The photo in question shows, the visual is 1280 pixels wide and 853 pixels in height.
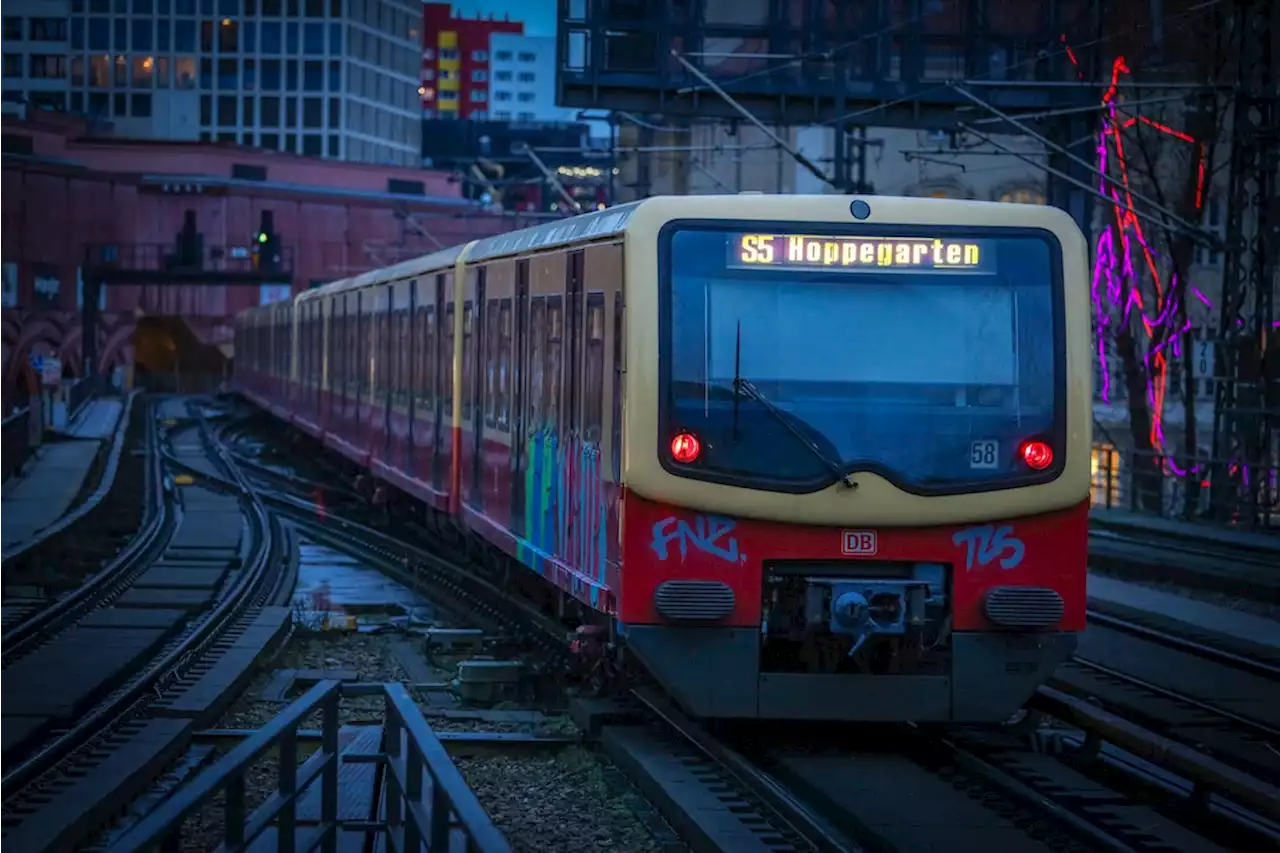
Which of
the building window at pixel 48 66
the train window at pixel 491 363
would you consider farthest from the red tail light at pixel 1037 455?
the building window at pixel 48 66

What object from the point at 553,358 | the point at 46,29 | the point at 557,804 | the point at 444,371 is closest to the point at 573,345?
the point at 553,358

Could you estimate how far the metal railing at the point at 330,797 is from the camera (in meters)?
5.46

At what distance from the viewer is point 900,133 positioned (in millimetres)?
59344

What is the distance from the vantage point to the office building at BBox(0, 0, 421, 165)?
9762 cm

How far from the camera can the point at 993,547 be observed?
10.9 m

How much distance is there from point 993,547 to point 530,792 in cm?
264

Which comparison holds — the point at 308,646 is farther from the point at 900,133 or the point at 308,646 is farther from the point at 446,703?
the point at 900,133

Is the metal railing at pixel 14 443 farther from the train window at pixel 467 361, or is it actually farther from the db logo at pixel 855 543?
the db logo at pixel 855 543

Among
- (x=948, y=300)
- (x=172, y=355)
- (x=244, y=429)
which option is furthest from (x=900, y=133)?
(x=948, y=300)

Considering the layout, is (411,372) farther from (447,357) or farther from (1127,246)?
(1127,246)

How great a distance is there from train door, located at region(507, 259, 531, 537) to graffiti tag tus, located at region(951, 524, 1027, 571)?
14.4 ft

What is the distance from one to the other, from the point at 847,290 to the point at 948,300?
1.70ft

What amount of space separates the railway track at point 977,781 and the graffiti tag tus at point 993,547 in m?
0.91

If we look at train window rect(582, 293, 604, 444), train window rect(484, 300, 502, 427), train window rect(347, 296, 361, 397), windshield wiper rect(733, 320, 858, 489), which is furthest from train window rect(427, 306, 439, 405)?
windshield wiper rect(733, 320, 858, 489)
